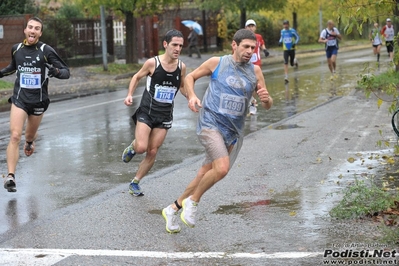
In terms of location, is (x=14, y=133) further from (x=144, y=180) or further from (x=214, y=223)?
(x=214, y=223)

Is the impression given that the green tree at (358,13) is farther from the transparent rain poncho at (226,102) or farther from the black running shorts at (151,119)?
the black running shorts at (151,119)

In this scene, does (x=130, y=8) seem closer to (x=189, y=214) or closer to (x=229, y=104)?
(x=229, y=104)

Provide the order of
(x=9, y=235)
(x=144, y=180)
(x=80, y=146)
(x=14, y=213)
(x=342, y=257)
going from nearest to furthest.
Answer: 1. (x=342, y=257)
2. (x=9, y=235)
3. (x=14, y=213)
4. (x=144, y=180)
5. (x=80, y=146)

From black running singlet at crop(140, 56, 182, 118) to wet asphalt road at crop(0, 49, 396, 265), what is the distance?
937mm

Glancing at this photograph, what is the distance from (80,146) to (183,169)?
2.84m

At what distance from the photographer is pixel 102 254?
21.4ft

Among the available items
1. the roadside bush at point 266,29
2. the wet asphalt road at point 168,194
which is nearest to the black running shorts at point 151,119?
the wet asphalt road at point 168,194

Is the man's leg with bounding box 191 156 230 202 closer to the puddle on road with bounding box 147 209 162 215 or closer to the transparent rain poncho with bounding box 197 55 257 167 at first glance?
the transparent rain poncho with bounding box 197 55 257 167

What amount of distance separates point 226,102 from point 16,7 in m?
25.7

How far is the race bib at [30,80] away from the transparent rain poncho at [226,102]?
2975mm

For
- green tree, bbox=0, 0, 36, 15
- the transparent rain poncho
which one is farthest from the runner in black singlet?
green tree, bbox=0, 0, 36, 15

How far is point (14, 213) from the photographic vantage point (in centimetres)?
824

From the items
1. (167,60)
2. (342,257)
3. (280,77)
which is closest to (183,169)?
(167,60)

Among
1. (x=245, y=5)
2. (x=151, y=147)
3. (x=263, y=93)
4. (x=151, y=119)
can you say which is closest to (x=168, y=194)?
(x=151, y=147)
